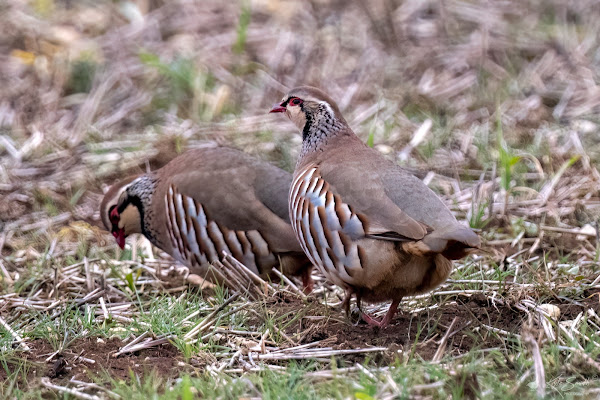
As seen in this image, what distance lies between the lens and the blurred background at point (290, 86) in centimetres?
628

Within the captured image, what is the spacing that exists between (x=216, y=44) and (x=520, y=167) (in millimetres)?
3696

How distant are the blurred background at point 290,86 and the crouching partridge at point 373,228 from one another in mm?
1305

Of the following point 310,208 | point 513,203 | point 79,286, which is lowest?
point 79,286

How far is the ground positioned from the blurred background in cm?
2

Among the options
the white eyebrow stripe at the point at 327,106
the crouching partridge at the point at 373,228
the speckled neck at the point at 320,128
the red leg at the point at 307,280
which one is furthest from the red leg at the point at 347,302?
the white eyebrow stripe at the point at 327,106

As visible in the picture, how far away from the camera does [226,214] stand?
4945mm

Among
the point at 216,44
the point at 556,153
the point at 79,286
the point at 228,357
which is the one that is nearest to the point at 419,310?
the point at 228,357

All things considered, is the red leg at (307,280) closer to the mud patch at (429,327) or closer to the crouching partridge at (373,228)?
the mud patch at (429,327)

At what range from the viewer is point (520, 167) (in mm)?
6098

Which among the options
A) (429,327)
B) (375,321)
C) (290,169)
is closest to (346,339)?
(375,321)

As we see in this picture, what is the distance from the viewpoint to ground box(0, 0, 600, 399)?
348 cm

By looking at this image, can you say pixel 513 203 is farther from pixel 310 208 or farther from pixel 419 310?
pixel 310 208

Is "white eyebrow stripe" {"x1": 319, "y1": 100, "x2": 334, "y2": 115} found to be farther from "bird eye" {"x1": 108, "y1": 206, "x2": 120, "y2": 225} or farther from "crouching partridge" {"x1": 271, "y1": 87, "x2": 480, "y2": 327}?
"bird eye" {"x1": 108, "y1": 206, "x2": 120, "y2": 225}

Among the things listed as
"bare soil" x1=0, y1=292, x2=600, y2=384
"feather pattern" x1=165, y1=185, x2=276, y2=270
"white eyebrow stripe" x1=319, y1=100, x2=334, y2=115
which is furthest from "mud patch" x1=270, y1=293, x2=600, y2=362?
"white eyebrow stripe" x1=319, y1=100, x2=334, y2=115
